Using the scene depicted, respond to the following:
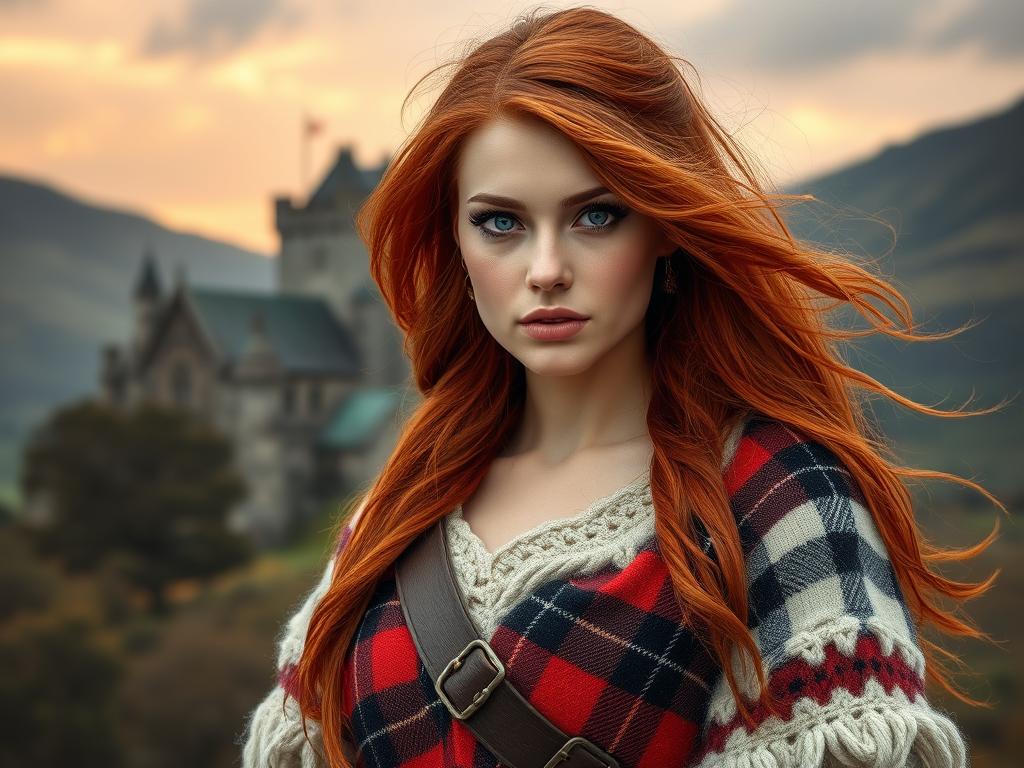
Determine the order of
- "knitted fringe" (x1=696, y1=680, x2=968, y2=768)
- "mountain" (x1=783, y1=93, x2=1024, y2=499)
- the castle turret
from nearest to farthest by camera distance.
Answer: "knitted fringe" (x1=696, y1=680, x2=968, y2=768), "mountain" (x1=783, y1=93, x2=1024, y2=499), the castle turret

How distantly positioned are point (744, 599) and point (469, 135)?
3.48ft

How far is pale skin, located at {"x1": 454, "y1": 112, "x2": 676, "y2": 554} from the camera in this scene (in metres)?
2.26

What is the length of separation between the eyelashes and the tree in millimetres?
16538

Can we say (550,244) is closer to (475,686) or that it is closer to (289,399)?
(475,686)

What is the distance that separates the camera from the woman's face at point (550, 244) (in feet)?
7.38

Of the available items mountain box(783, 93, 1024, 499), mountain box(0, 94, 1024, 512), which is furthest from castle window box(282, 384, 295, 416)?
mountain box(783, 93, 1024, 499)

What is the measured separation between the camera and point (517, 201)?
229cm

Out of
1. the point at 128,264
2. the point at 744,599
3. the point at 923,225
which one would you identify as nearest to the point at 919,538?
the point at 744,599

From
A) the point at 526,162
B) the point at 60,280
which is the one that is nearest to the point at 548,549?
the point at 526,162

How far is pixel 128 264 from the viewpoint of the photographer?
19.0 m

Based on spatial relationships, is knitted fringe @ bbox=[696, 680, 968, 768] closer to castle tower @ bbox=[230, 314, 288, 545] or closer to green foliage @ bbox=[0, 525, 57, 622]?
green foliage @ bbox=[0, 525, 57, 622]

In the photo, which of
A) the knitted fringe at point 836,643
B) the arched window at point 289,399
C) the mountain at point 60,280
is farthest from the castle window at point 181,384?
the knitted fringe at point 836,643

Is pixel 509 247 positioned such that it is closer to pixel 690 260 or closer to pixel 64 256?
pixel 690 260

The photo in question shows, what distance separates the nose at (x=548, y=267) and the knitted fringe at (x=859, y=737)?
0.87m
